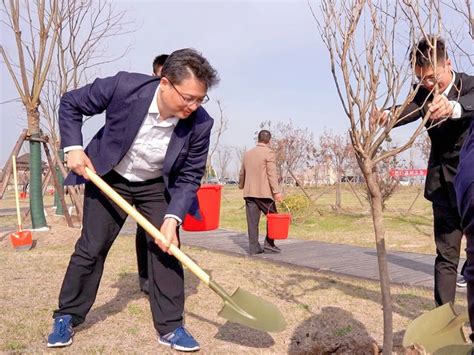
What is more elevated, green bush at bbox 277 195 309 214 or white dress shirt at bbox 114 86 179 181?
white dress shirt at bbox 114 86 179 181

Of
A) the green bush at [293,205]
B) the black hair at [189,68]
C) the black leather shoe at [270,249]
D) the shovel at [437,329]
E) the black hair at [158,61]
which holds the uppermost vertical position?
the black hair at [158,61]

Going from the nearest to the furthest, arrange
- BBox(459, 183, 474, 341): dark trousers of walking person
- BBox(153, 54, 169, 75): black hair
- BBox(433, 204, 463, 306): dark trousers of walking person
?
BBox(459, 183, 474, 341): dark trousers of walking person
BBox(433, 204, 463, 306): dark trousers of walking person
BBox(153, 54, 169, 75): black hair

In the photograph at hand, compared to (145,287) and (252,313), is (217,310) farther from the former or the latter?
(252,313)

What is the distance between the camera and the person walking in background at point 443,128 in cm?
255

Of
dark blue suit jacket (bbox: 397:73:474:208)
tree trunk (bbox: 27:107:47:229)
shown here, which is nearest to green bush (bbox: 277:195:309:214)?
tree trunk (bbox: 27:107:47:229)

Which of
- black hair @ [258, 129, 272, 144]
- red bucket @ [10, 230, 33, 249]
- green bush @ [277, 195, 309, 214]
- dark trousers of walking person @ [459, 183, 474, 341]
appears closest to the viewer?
dark trousers of walking person @ [459, 183, 474, 341]

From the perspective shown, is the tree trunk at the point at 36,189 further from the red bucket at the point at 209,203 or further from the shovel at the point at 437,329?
the shovel at the point at 437,329

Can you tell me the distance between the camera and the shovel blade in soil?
264 centimetres

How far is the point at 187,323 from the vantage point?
3.34 meters

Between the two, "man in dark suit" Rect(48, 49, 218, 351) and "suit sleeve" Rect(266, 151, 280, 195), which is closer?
"man in dark suit" Rect(48, 49, 218, 351)

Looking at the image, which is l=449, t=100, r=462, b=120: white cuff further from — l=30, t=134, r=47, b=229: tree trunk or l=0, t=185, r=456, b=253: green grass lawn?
l=30, t=134, r=47, b=229: tree trunk

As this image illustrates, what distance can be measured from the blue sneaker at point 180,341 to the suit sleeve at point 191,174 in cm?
67

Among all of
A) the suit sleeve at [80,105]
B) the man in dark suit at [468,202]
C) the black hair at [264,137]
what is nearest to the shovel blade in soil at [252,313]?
the suit sleeve at [80,105]

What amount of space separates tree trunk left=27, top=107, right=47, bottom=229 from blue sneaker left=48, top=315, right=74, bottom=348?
485cm
